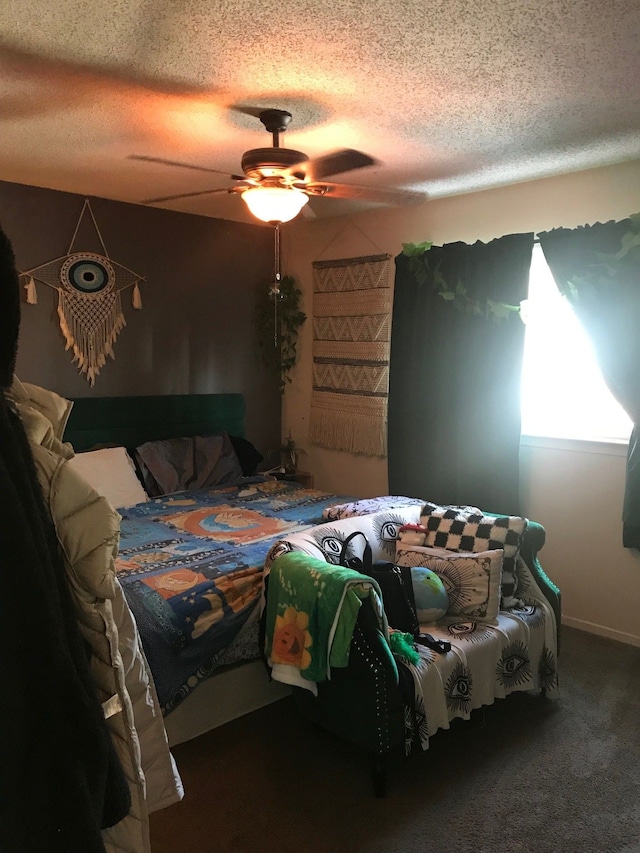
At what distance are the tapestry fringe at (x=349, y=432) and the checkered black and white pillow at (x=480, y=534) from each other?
156 cm

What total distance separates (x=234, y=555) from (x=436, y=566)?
897 mm

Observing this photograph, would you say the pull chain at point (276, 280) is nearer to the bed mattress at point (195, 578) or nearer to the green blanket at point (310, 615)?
the bed mattress at point (195, 578)

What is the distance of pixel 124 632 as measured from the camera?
1279mm

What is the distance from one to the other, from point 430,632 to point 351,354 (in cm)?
252

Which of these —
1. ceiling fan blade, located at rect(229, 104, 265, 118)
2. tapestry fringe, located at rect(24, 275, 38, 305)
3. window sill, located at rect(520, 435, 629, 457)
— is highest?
ceiling fan blade, located at rect(229, 104, 265, 118)

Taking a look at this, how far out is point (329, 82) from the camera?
94.2 inches

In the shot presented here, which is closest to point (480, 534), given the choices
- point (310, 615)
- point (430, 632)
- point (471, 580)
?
point (471, 580)

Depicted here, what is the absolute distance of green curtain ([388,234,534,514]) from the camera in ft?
12.7

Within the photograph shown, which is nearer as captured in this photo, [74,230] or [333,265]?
[74,230]

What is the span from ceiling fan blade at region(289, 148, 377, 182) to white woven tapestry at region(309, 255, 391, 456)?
3.75 ft

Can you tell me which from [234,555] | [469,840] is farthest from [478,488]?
[469,840]

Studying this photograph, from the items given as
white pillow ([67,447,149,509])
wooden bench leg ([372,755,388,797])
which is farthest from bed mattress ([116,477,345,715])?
wooden bench leg ([372,755,388,797])

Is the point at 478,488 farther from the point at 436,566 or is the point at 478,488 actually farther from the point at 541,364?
the point at 436,566

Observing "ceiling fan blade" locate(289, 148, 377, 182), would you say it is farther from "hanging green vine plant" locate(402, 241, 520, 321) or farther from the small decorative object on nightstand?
the small decorative object on nightstand
